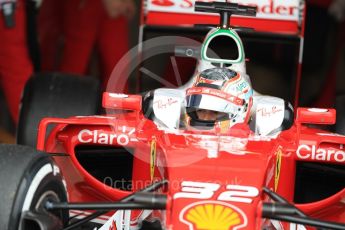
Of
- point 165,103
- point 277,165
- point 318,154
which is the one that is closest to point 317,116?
point 318,154

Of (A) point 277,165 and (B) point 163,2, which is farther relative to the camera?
(B) point 163,2

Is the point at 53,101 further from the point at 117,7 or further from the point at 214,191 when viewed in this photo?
the point at 117,7

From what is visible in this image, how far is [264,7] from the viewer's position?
5.02 metres

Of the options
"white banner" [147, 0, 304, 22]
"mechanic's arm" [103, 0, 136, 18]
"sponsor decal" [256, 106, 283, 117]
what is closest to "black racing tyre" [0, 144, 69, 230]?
"sponsor decal" [256, 106, 283, 117]

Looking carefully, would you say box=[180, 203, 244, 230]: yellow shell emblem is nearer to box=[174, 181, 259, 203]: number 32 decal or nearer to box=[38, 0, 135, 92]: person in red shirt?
box=[174, 181, 259, 203]: number 32 decal

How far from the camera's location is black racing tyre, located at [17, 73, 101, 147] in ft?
14.0

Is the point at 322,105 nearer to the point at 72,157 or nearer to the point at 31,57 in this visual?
the point at 31,57

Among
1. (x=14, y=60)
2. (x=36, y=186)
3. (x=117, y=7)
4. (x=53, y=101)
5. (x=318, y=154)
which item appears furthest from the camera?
(x=117, y=7)

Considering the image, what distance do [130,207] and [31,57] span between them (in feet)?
8.91

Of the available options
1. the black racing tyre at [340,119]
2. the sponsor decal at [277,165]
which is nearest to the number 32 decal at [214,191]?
the sponsor decal at [277,165]

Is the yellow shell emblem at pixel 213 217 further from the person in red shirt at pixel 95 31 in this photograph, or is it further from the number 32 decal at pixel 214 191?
the person in red shirt at pixel 95 31

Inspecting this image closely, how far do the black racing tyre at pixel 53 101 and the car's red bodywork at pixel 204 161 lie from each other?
37cm

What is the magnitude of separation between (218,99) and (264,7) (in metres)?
1.68

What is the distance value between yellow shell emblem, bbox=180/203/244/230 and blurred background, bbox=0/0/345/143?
1966 mm
